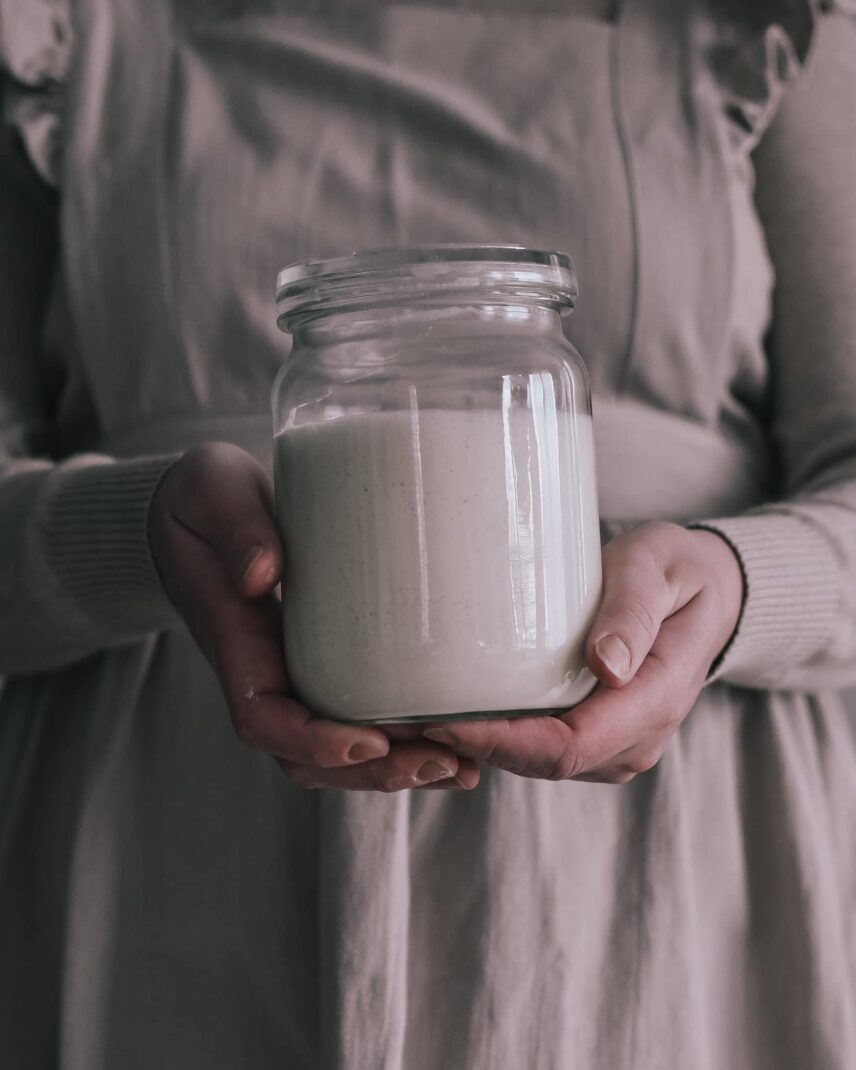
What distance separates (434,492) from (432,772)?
114mm

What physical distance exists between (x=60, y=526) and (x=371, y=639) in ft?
0.89

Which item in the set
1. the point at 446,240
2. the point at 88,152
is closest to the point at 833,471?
the point at 446,240

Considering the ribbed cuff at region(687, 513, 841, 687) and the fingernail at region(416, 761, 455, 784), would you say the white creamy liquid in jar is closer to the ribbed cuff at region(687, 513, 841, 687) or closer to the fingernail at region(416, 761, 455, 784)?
the fingernail at region(416, 761, 455, 784)

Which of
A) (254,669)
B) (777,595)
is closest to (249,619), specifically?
(254,669)

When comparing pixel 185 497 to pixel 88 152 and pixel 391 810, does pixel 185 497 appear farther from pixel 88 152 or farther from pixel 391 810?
pixel 88 152

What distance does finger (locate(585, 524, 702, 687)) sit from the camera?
464 mm

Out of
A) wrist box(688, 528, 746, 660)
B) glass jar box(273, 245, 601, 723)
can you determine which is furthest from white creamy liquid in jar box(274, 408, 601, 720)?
wrist box(688, 528, 746, 660)

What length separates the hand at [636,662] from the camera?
18.0 inches

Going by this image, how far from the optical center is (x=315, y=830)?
624 millimetres

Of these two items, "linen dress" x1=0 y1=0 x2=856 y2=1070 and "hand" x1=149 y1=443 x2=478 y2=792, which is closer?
"hand" x1=149 y1=443 x2=478 y2=792

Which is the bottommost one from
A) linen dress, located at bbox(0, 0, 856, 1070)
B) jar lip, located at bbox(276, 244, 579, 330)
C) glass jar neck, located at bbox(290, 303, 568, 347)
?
linen dress, located at bbox(0, 0, 856, 1070)

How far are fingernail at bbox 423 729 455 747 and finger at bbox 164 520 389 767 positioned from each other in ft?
0.06

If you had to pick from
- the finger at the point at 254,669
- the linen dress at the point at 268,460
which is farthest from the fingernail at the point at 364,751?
the linen dress at the point at 268,460

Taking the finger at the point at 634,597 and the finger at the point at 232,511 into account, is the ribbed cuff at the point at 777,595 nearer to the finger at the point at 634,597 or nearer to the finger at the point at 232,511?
the finger at the point at 634,597
